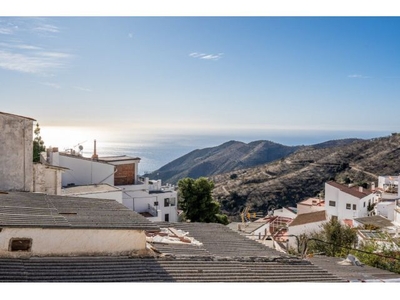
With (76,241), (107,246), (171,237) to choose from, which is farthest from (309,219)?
(76,241)

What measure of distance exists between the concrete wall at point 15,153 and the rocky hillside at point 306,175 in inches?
672

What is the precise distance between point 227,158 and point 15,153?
→ 33925 mm

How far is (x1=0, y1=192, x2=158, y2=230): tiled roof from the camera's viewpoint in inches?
126

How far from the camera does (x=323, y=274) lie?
3662 mm

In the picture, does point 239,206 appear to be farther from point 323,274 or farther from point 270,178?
point 323,274

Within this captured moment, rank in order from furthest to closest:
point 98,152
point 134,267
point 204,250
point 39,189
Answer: point 98,152 → point 39,189 → point 204,250 → point 134,267

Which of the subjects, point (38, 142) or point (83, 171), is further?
point (38, 142)

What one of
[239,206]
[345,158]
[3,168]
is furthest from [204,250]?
[345,158]

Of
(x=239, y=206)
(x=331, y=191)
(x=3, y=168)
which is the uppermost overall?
(x=3, y=168)

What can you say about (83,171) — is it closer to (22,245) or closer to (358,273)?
(358,273)

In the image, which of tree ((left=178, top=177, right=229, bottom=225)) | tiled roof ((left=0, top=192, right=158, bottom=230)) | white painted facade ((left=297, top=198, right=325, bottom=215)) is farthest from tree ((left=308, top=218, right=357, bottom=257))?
tiled roof ((left=0, top=192, right=158, bottom=230))

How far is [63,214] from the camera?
12.0 feet

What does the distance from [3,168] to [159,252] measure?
3387 mm

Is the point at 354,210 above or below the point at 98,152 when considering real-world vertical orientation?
below
